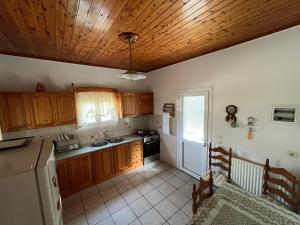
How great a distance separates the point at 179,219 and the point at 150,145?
6.12 ft

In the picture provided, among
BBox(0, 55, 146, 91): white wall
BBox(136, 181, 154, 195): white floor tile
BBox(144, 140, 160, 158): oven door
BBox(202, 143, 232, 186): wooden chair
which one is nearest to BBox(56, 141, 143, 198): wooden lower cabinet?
BBox(144, 140, 160, 158): oven door

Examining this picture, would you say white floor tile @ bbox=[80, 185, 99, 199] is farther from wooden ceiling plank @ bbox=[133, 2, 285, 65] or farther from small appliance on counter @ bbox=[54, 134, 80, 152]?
wooden ceiling plank @ bbox=[133, 2, 285, 65]

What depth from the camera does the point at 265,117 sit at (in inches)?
78.4

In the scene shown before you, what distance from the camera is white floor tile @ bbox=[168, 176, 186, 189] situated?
2.87 metres

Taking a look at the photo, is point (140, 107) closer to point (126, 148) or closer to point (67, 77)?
point (126, 148)

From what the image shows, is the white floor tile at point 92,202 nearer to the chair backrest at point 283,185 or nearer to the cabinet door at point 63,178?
the cabinet door at point 63,178

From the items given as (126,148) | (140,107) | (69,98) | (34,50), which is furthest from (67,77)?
(126,148)

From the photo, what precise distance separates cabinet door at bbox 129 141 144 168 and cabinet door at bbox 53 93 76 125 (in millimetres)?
1459

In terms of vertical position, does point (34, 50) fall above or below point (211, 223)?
above

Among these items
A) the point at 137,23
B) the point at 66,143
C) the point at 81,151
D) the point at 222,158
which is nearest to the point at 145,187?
the point at 81,151

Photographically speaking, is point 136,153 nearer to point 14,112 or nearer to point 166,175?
point 166,175

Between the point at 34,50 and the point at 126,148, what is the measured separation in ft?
8.32

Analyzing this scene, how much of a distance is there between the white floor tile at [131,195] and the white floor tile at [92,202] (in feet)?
1.47

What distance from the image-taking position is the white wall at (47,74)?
239cm
